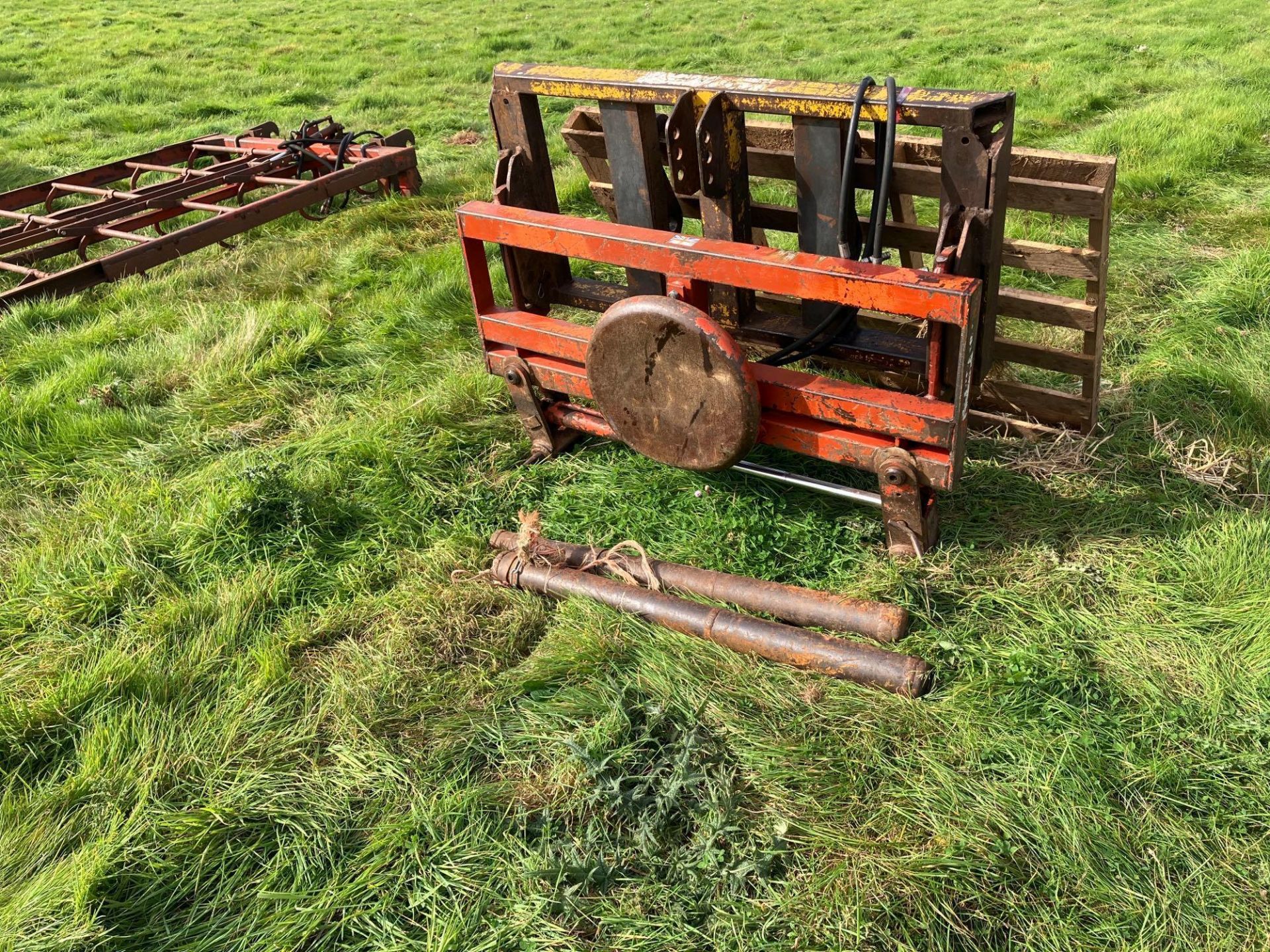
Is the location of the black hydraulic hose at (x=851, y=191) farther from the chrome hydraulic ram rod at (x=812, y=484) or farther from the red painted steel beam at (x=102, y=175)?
the red painted steel beam at (x=102, y=175)

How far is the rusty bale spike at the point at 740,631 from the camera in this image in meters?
2.98

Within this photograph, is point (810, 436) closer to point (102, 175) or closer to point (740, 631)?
point (740, 631)

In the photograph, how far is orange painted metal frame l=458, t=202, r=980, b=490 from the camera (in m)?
2.94

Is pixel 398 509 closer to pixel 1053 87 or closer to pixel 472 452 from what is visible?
pixel 472 452

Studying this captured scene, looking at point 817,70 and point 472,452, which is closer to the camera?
point 472,452

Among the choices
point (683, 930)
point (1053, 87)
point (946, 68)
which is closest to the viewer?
point (683, 930)

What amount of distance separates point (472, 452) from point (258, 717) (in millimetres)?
1646

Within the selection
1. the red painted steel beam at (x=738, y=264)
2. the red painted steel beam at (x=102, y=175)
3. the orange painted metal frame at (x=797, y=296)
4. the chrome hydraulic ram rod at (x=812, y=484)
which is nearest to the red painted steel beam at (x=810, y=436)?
the orange painted metal frame at (x=797, y=296)

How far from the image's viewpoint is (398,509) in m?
4.04

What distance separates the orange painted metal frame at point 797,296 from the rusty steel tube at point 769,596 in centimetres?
48

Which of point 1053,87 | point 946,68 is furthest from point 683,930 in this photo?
point 946,68

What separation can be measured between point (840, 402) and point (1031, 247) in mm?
1391

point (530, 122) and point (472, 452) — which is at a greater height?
point (530, 122)

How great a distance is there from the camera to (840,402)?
3.24 meters
